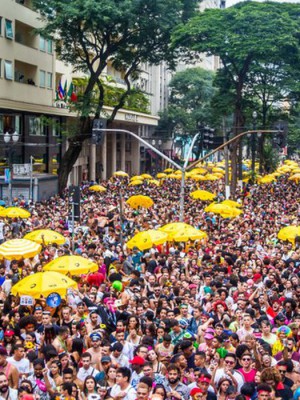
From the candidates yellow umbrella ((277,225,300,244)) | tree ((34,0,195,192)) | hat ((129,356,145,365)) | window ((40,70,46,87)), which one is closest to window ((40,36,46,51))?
tree ((34,0,195,192))

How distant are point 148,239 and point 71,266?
12.7 feet

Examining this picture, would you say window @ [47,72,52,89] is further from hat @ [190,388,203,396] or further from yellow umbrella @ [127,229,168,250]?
hat @ [190,388,203,396]

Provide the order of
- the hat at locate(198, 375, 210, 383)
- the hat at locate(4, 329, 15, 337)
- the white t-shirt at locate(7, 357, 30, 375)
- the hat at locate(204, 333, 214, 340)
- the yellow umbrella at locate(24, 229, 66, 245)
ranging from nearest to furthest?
the hat at locate(198, 375, 210, 383) → the white t-shirt at locate(7, 357, 30, 375) → the hat at locate(204, 333, 214, 340) → the hat at locate(4, 329, 15, 337) → the yellow umbrella at locate(24, 229, 66, 245)

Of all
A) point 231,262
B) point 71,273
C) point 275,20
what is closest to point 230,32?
point 275,20

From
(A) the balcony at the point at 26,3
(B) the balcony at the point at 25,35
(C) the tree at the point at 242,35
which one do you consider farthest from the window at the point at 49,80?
(C) the tree at the point at 242,35

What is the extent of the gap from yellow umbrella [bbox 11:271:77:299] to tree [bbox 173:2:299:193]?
34.2 m

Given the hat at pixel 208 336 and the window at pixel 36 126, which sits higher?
the window at pixel 36 126

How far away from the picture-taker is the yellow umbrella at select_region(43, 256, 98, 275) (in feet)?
54.3

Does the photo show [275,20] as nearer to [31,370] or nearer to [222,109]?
[222,109]

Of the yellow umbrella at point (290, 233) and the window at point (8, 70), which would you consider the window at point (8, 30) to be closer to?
the window at point (8, 70)

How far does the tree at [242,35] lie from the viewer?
159 ft

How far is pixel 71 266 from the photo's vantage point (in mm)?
16641

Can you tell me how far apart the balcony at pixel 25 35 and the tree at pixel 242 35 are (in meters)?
8.20

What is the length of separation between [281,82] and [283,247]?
34.4 m
